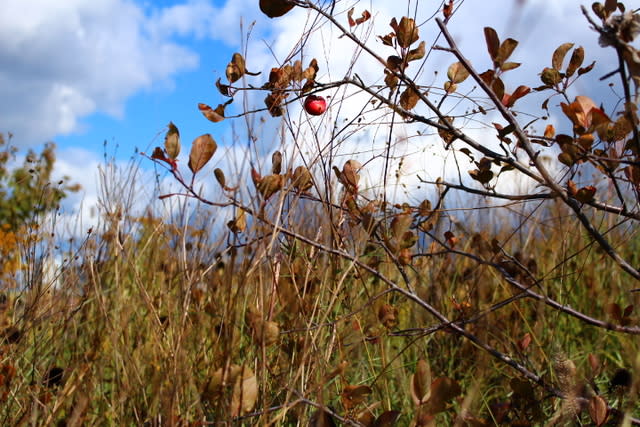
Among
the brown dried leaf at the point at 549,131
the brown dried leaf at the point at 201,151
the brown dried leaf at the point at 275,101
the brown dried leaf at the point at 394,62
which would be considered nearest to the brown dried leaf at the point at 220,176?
the brown dried leaf at the point at 201,151

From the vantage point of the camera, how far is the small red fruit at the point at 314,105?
1428mm

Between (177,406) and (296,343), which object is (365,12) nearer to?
(296,343)

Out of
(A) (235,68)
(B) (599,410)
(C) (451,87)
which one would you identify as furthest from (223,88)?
(B) (599,410)

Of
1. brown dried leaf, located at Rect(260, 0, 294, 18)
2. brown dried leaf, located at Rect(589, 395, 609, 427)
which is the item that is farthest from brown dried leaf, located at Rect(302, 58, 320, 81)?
brown dried leaf, located at Rect(589, 395, 609, 427)

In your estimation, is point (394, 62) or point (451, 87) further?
point (451, 87)

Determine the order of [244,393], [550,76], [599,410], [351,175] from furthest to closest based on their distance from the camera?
[351,175]
[550,76]
[599,410]
[244,393]

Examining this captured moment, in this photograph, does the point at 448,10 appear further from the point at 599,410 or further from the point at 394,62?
the point at 599,410

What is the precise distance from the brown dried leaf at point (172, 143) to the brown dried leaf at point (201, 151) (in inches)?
1.8

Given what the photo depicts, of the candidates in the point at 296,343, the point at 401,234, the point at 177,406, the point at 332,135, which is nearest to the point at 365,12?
the point at 332,135

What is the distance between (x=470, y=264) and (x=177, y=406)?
7.35 feet

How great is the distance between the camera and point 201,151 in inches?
51.1

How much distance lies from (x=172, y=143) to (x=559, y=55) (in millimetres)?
858

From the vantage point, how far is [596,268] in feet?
10.2

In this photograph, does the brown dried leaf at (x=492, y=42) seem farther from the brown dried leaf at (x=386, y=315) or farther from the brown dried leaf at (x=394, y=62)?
the brown dried leaf at (x=386, y=315)
